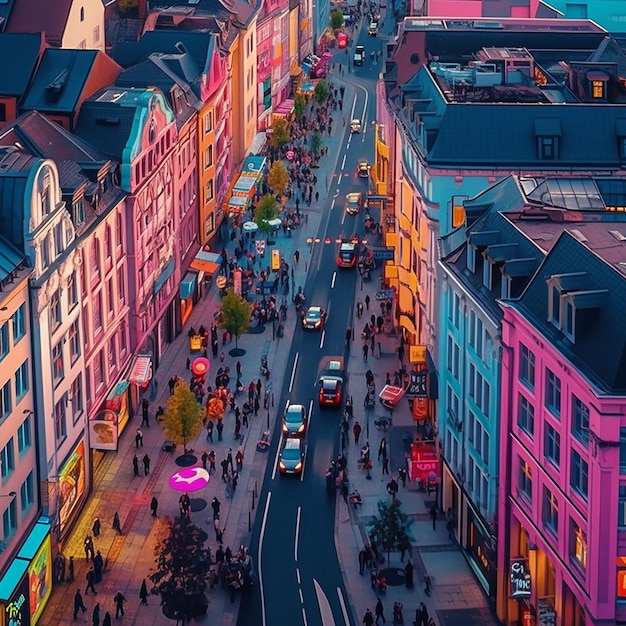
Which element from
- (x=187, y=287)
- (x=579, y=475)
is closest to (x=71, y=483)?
(x=579, y=475)

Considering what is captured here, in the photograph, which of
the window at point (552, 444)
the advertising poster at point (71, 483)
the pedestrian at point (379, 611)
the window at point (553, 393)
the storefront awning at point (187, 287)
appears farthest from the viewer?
the storefront awning at point (187, 287)

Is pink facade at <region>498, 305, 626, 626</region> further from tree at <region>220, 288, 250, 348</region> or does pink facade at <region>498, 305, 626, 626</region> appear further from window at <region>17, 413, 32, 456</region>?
tree at <region>220, 288, 250, 348</region>

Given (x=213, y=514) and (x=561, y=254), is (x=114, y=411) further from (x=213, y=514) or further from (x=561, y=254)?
(x=561, y=254)

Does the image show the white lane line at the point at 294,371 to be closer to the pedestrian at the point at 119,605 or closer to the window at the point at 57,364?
the window at the point at 57,364

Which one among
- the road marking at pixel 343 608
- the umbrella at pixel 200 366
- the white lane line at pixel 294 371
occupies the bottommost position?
the white lane line at pixel 294 371

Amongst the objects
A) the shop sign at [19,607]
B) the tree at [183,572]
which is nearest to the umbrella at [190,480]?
the tree at [183,572]

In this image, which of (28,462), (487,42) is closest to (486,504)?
(28,462)
